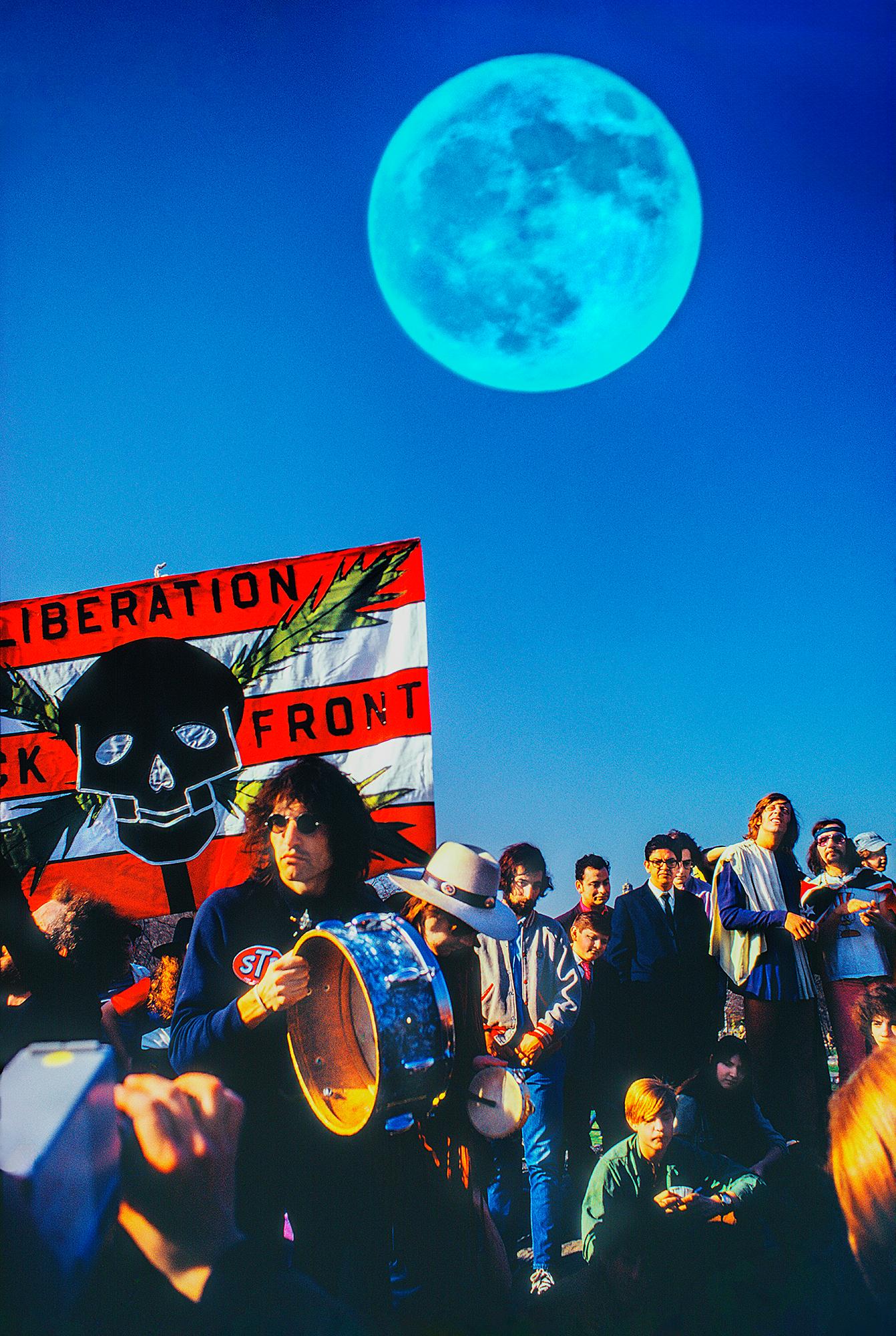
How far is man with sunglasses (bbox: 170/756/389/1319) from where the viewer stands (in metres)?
4.09

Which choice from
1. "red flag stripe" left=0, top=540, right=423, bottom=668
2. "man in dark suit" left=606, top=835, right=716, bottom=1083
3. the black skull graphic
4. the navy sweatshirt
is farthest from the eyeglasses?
"man in dark suit" left=606, top=835, right=716, bottom=1083

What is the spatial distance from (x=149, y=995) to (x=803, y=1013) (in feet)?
11.3

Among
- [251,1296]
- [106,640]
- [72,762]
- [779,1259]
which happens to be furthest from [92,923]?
[779,1259]

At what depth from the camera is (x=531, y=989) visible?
5.09 meters

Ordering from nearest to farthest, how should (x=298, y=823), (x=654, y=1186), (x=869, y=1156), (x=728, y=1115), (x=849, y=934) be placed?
1. (x=869, y=1156)
2. (x=654, y=1186)
3. (x=298, y=823)
4. (x=728, y=1115)
5. (x=849, y=934)

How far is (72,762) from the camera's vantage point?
18.9 ft

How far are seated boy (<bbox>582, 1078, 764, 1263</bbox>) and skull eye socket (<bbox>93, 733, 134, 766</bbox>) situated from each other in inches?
129

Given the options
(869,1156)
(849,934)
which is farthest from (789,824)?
(869,1156)

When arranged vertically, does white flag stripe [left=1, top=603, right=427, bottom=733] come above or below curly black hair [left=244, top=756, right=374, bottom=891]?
above

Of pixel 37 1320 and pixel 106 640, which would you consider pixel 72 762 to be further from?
pixel 37 1320

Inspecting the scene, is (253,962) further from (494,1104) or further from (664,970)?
(664,970)

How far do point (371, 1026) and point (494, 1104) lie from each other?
84cm

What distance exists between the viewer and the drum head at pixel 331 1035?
408cm

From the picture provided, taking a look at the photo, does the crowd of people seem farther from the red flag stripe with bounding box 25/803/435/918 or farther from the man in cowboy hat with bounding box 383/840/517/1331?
the red flag stripe with bounding box 25/803/435/918
